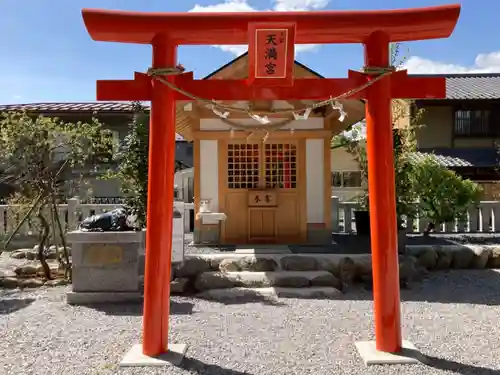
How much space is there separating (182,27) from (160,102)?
671mm

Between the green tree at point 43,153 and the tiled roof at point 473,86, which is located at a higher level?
the tiled roof at point 473,86

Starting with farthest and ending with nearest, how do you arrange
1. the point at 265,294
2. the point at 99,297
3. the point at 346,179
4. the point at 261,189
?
the point at 346,179
the point at 261,189
the point at 265,294
the point at 99,297

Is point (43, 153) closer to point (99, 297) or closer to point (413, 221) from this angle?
point (99, 297)

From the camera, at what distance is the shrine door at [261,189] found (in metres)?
9.21

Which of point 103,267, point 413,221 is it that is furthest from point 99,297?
point 413,221

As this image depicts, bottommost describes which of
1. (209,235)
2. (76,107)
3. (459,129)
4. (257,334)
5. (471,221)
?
(257,334)

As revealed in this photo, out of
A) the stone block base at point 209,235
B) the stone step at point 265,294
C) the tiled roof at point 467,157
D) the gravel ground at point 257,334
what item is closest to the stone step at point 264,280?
the stone step at point 265,294

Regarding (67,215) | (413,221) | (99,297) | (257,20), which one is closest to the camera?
(257,20)

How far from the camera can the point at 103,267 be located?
237 inches

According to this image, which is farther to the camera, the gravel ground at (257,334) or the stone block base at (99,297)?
the stone block base at (99,297)

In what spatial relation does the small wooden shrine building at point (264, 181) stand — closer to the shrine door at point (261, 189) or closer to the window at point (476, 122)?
the shrine door at point (261, 189)

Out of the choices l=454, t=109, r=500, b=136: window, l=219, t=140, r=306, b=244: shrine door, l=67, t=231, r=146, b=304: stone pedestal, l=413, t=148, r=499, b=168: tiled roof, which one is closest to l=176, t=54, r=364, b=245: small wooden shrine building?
l=219, t=140, r=306, b=244: shrine door

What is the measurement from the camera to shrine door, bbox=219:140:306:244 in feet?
30.2

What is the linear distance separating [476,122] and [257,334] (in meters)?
17.5
